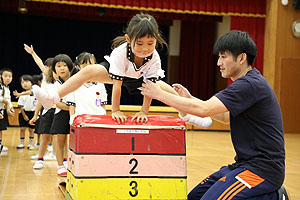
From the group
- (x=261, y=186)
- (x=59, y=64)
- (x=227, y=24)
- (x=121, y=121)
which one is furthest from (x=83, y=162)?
(x=227, y=24)

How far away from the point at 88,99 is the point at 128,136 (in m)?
1.51

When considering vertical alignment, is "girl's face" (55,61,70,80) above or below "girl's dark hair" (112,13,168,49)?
below

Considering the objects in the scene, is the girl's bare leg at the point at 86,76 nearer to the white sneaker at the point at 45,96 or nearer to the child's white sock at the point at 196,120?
the white sneaker at the point at 45,96

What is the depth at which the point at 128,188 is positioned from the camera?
96.2 inches

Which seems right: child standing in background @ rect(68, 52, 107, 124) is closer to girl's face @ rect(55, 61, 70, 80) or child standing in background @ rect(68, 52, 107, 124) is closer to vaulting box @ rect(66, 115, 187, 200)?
girl's face @ rect(55, 61, 70, 80)

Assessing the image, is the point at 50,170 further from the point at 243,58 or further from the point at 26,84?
the point at 26,84

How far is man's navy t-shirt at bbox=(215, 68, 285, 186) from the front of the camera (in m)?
2.16

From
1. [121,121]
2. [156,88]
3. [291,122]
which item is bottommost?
[291,122]

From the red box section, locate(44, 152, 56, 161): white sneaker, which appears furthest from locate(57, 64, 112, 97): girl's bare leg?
locate(44, 152, 56, 161): white sneaker

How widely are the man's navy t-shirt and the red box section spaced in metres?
0.43

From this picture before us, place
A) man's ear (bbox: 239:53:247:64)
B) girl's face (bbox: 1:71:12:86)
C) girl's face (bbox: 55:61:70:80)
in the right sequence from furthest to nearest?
girl's face (bbox: 1:71:12:86), girl's face (bbox: 55:61:70:80), man's ear (bbox: 239:53:247:64)

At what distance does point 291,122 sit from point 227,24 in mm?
3135

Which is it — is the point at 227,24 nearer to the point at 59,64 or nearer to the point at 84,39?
the point at 84,39

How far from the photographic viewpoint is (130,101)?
41.3 ft
